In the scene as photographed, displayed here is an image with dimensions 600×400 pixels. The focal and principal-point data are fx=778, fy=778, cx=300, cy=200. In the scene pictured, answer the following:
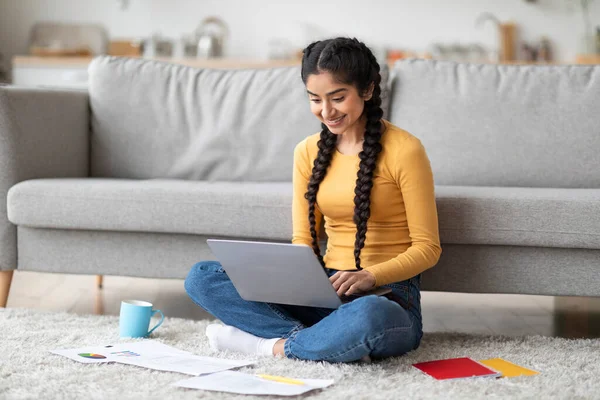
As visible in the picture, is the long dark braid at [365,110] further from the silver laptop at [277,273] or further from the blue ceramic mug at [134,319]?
the blue ceramic mug at [134,319]

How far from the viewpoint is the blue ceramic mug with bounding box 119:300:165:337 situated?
214 centimetres

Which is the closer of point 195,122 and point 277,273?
point 277,273

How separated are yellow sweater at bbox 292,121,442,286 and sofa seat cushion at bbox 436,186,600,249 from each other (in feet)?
0.92

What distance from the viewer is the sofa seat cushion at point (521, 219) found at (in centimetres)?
216

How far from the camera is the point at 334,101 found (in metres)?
1.91

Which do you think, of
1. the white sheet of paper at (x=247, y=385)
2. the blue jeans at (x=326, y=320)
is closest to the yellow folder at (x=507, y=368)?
the blue jeans at (x=326, y=320)

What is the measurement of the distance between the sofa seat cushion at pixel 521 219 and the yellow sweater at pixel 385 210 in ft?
0.92

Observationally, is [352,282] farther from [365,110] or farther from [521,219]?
[521,219]

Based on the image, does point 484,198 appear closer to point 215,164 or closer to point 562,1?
point 215,164

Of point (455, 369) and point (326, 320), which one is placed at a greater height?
point (326, 320)

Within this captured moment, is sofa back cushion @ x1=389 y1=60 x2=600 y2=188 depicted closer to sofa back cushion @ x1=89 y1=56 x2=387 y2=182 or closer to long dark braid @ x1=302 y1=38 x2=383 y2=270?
sofa back cushion @ x1=89 y1=56 x2=387 y2=182

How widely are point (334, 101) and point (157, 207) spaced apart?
77cm

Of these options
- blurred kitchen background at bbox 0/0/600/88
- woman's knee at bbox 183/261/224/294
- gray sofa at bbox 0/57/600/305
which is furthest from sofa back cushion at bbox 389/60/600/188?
blurred kitchen background at bbox 0/0/600/88

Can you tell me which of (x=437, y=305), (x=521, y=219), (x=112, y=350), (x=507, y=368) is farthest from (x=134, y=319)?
(x=437, y=305)
